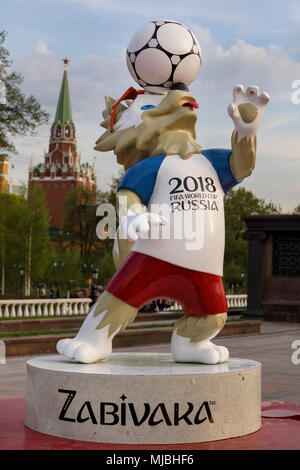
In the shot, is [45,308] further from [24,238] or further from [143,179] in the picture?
[24,238]

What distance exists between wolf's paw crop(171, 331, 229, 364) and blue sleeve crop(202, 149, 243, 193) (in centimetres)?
118

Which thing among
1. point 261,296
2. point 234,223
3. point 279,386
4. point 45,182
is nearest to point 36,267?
point 234,223

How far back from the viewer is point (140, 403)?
13.2ft

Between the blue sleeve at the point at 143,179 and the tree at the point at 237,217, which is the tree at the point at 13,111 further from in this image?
the tree at the point at 237,217

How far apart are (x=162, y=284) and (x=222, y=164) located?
101 centimetres

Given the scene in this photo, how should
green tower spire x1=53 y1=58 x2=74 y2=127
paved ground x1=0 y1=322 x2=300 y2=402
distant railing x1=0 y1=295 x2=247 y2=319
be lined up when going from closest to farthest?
paved ground x1=0 y1=322 x2=300 y2=402
distant railing x1=0 y1=295 x2=247 y2=319
green tower spire x1=53 y1=58 x2=74 y2=127

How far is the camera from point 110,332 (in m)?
4.47

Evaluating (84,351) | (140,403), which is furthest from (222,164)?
(140,403)

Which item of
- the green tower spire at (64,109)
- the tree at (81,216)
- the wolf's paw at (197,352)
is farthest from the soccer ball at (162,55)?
the green tower spire at (64,109)

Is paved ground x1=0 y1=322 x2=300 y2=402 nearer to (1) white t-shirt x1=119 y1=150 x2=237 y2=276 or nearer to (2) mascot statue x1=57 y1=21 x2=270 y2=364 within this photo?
(2) mascot statue x1=57 y1=21 x2=270 y2=364

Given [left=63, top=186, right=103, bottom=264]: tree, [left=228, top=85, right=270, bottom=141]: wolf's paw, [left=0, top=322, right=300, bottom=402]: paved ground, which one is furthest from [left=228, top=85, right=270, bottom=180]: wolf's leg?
[left=63, top=186, right=103, bottom=264]: tree

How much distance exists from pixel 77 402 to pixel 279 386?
4.24m

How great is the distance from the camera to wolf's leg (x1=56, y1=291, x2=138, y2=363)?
4457 millimetres

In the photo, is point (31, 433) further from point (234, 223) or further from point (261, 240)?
point (234, 223)
